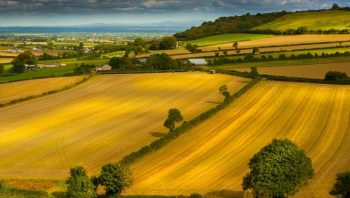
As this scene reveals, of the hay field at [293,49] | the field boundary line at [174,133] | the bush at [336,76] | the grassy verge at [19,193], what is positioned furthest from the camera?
the hay field at [293,49]

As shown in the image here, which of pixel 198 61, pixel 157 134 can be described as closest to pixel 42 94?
pixel 157 134

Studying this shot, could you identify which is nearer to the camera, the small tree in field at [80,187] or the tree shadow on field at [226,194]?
the small tree in field at [80,187]

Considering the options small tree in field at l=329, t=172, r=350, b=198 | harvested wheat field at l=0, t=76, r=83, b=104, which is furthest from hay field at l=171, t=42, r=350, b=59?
small tree in field at l=329, t=172, r=350, b=198

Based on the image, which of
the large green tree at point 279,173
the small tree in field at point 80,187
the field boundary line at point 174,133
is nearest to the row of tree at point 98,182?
the small tree in field at point 80,187

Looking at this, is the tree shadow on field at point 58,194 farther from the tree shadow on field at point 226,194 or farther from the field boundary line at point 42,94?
the field boundary line at point 42,94

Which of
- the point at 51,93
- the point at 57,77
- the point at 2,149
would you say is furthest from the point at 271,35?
the point at 2,149

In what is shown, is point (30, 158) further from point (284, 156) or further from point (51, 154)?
point (284, 156)
